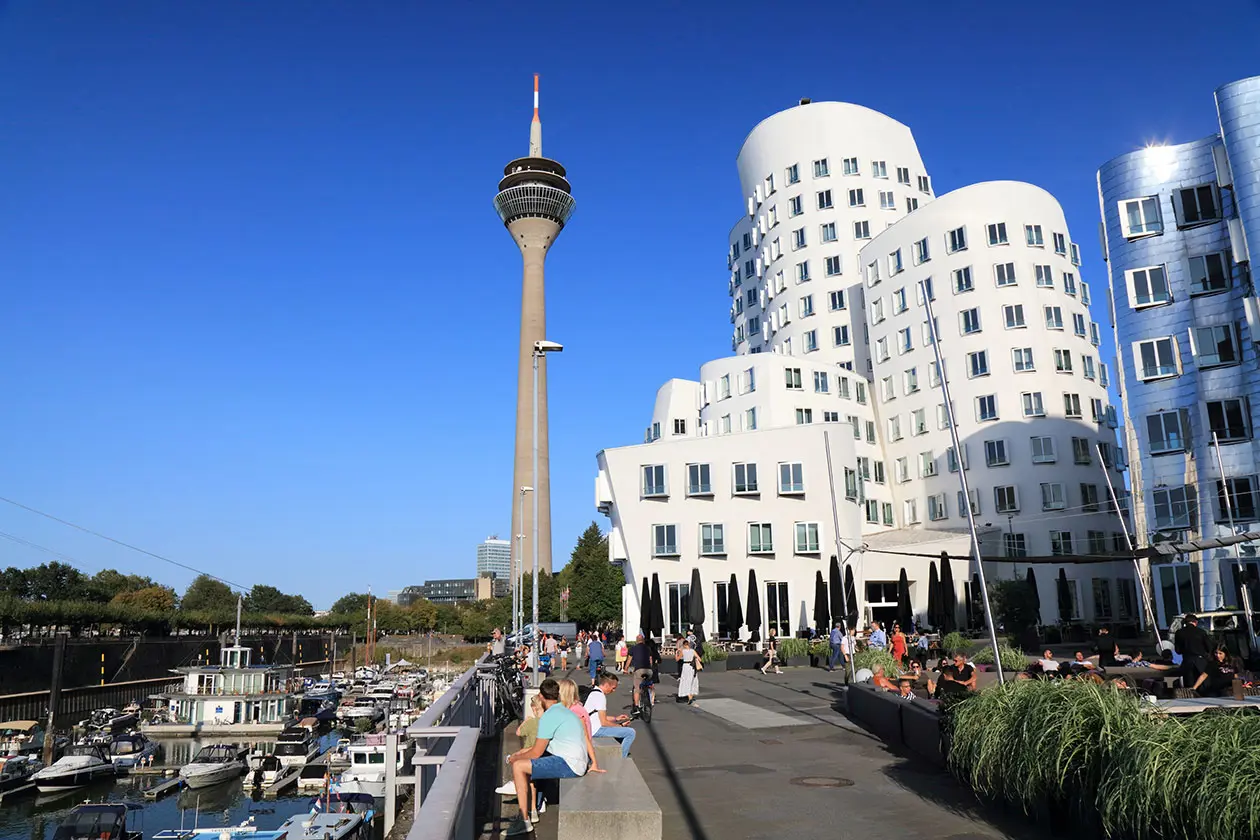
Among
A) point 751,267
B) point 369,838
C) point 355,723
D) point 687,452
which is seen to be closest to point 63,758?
point 369,838

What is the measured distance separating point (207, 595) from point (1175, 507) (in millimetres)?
154951

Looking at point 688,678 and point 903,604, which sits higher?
point 903,604

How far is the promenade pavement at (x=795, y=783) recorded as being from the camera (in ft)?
32.7

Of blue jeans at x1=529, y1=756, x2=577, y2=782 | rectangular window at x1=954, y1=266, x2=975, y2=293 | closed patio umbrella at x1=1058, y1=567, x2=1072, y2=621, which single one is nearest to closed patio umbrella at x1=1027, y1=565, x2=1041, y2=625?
closed patio umbrella at x1=1058, y1=567, x2=1072, y2=621

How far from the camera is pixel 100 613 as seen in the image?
82938 millimetres

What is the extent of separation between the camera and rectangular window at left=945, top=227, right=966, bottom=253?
2377 inches

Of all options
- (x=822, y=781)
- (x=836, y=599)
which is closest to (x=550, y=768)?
(x=822, y=781)

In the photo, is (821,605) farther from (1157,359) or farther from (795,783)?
(795,783)

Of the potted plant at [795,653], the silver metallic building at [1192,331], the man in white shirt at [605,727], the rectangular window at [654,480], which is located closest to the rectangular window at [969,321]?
the silver metallic building at [1192,331]

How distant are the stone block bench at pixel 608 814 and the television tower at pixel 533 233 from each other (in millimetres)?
115599

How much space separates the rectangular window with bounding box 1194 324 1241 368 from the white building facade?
15312 mm

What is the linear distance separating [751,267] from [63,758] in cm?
6149

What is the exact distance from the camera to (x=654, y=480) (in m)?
55.0

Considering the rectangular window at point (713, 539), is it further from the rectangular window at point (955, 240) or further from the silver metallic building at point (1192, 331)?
the rectangular window at point (955, 240)
